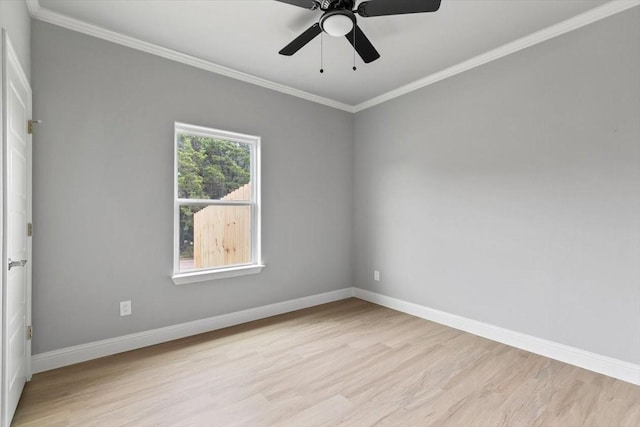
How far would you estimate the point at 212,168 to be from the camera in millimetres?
3312

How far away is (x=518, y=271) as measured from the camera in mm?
2842

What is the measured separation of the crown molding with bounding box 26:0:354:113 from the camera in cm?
238

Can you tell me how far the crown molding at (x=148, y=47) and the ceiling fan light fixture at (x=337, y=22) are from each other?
5.36 ft

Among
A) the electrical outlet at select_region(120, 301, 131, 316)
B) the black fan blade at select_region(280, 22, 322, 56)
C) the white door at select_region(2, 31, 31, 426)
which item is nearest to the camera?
the white door at select_region(2, 31, 31, 426)

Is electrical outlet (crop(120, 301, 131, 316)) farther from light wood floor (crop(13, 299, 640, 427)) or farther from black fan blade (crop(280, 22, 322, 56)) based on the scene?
black fan blade (crop(280, 22, 322, 56))

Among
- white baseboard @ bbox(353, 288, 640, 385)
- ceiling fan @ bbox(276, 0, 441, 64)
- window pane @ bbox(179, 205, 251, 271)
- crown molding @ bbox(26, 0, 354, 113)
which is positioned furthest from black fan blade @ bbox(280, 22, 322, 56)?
white baseboard @ bbox(353, 288, 640, 385)

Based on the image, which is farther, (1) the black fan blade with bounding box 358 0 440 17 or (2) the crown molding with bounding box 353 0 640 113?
(2) the crown molding with bounding box 353 0 640 113

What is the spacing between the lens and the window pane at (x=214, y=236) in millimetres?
3137

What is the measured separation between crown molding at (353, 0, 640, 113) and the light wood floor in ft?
8.69

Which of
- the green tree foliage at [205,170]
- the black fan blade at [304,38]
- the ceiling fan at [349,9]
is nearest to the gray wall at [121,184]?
the green tree foliage at [205,170]

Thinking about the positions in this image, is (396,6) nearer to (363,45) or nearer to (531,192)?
(363,45)

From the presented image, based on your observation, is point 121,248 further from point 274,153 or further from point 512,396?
point 512,396

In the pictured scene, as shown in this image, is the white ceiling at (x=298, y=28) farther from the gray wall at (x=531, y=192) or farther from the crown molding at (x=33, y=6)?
the gray wall at (x=531, y=192)

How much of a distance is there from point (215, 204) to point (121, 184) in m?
0.87
